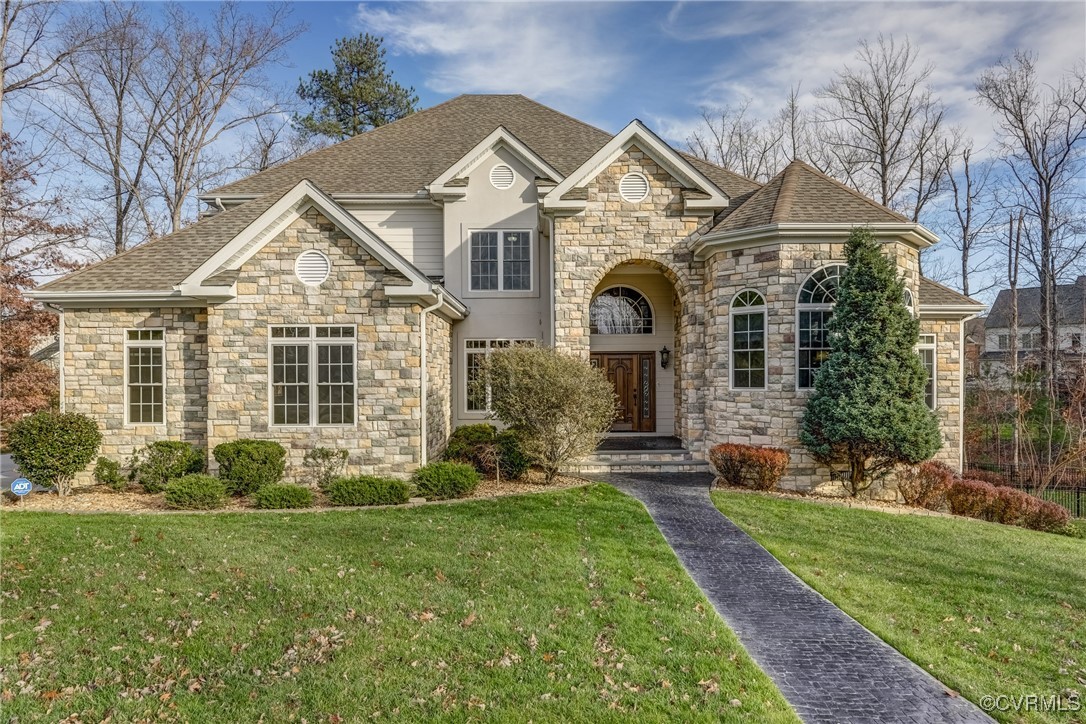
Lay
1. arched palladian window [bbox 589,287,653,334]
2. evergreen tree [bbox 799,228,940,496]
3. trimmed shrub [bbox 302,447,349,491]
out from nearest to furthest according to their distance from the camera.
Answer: evergreen tree [bbox 799,228,940,496]
trimmed shrub [bbox 302,447,349,491]
arched palladian window [bbox 589,287,653,334]

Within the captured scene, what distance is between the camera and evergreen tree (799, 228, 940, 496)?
9875 millimetres

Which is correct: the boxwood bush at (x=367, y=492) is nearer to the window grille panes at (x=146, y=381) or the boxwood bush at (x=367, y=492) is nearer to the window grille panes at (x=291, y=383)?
the window grille panes at (x=291, y=383)

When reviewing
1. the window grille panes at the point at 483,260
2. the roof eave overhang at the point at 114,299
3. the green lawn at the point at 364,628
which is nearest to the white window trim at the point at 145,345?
the roof eave overhang at the point at 114,299

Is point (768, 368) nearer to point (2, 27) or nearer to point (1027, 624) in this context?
point (1027, 624)

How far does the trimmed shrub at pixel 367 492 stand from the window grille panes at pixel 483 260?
21.3ft

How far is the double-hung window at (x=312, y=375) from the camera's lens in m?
10.5

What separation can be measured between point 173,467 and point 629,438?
34.4ft

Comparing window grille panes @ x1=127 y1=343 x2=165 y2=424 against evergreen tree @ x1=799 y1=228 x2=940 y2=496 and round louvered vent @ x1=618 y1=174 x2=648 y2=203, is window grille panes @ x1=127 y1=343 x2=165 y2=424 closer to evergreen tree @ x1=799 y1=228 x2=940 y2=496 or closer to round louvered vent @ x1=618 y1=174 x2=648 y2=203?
round louvered vent @ x1=618 y1=174 x2=648 y2=203

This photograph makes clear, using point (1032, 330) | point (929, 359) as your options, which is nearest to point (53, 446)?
point (929, 359)

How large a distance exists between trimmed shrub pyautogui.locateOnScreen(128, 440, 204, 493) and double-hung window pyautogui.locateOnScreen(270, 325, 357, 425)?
1910 mm

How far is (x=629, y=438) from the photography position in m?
14.8

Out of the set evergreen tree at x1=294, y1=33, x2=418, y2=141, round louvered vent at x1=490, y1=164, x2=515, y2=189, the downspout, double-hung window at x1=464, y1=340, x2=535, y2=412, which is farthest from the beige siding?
evergreen tree at x1=294, y1=33, x2=418, y2=141

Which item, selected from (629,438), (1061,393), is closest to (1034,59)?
(1061,393)

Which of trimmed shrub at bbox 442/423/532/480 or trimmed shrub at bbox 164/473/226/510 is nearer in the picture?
trimmed shrub at bbox 164/473/226/510
